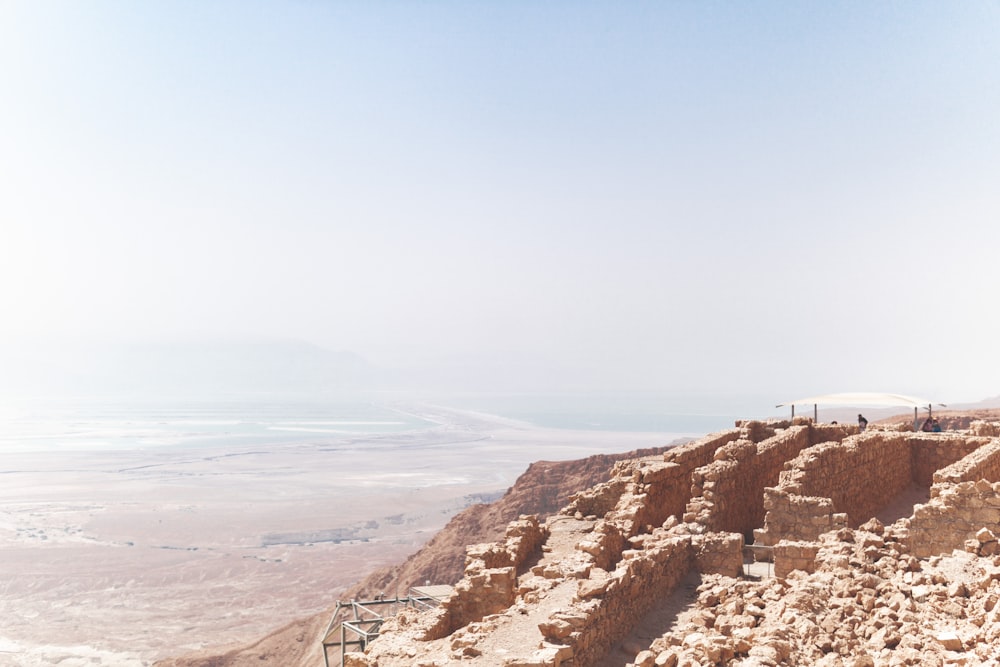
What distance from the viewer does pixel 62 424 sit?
159 metres

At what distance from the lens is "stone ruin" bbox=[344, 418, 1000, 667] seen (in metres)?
5.38

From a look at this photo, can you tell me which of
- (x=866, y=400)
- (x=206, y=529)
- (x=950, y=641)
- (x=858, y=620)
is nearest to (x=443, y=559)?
(x=866, y=400)

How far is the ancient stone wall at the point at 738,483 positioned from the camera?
1142 centimetres

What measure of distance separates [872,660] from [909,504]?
11705 millimetres

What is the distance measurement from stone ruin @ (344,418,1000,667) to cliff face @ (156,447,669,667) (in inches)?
874

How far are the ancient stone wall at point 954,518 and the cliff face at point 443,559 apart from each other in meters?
26.7

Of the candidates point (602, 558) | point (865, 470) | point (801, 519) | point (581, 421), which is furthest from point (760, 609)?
point (581, 421)

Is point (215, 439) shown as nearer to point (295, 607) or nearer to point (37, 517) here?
point (37, 517)

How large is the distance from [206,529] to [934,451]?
7477cm

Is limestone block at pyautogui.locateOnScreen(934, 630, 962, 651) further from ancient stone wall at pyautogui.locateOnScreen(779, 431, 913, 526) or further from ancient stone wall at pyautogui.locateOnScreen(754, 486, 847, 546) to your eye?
ancient stone wall at pyautogui.locateOnScreen(779, 431, 913, 526)

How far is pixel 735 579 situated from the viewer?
8695 millimetres

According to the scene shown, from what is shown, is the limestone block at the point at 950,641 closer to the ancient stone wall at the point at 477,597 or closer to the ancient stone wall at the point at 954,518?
the ancient stone wall at the point at 954,518

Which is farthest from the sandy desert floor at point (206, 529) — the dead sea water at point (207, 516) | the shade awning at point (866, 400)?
the shade awning at point (866, 400)

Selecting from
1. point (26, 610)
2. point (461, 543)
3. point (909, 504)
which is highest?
point (909, 504)
